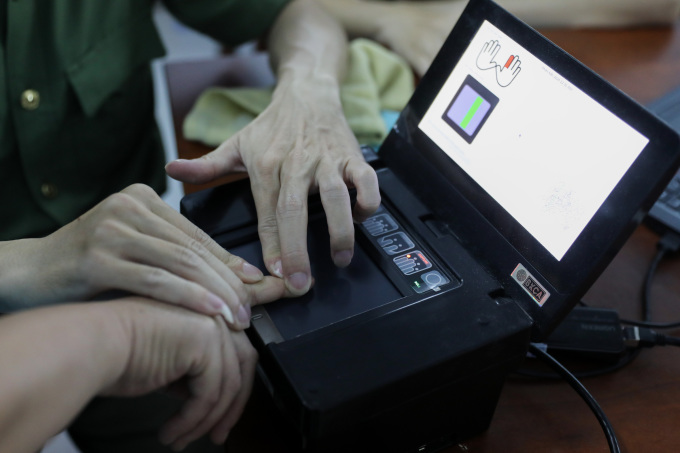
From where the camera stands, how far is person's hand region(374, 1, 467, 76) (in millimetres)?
1015

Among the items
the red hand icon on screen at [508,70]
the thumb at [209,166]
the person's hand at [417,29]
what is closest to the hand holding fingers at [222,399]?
the thumb at [209,166]

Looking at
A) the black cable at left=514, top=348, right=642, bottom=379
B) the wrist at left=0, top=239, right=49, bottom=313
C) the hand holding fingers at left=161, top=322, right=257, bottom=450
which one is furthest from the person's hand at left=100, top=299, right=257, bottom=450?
the black cable at left=514, top=348, right=642, bottom=379

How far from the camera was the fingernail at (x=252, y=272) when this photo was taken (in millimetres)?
528

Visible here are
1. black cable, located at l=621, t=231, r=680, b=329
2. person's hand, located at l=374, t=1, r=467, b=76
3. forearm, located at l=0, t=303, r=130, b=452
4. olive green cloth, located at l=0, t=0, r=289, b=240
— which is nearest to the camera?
forearm, located at l=0, t=303, r=130, b=452

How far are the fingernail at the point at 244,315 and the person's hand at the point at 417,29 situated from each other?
2.01ft

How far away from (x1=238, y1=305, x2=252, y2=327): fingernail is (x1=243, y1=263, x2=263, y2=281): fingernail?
0.10ft

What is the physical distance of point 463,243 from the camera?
0.58 meters

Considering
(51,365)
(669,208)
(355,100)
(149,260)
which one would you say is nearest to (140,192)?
(149,260)

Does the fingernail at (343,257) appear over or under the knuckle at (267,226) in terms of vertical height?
over

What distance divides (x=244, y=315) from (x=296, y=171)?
0.61 ft

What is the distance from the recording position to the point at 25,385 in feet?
1.34

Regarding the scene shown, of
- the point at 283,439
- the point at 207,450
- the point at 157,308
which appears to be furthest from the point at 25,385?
the point at 207,450

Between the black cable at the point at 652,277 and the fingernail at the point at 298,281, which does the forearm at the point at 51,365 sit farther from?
the black cable at the point at 652,277

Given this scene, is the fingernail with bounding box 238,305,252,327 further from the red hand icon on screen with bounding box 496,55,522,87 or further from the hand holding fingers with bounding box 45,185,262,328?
the red hand icon on screen with bounding box 496,55,522,87
